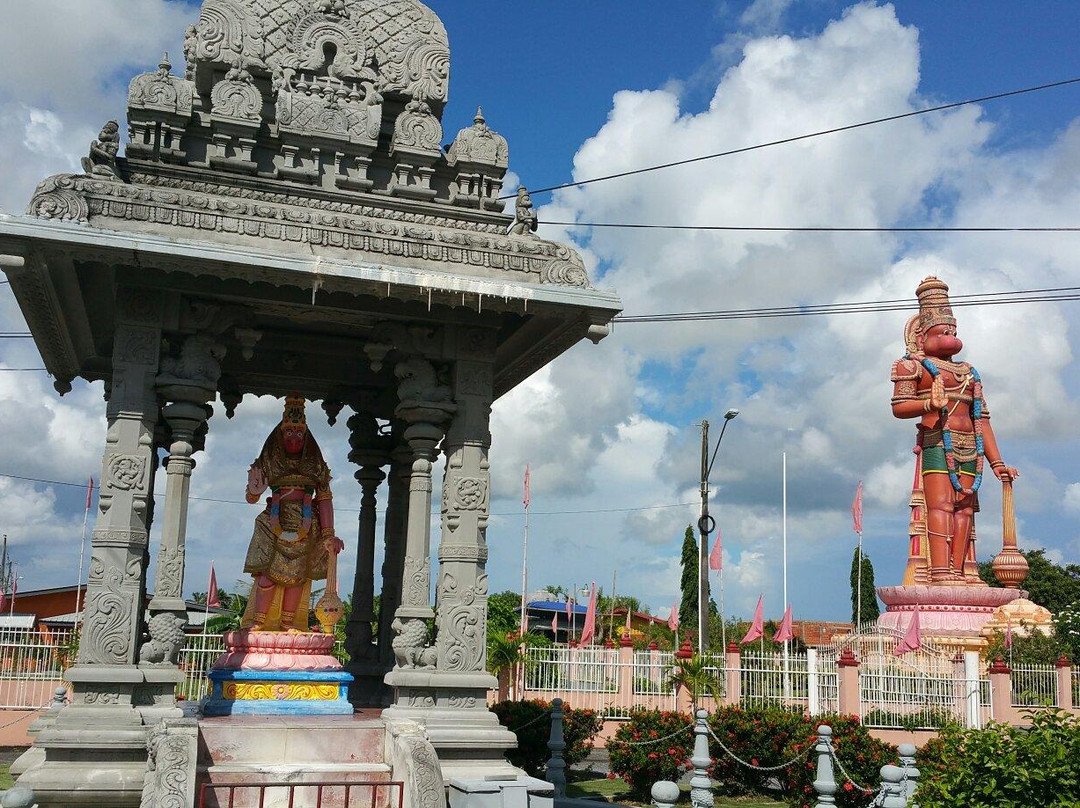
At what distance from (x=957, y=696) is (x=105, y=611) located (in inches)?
837

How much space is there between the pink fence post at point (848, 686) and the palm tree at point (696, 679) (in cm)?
269

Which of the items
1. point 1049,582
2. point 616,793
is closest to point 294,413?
point 616,793

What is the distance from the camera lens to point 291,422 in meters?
11.6

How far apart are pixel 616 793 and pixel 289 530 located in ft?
27.2

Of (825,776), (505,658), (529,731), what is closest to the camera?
(825,776)

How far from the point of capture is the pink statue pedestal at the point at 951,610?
34750 mm

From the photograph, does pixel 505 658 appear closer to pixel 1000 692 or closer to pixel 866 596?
pixel 1000 692

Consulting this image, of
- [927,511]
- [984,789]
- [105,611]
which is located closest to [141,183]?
[105,611]

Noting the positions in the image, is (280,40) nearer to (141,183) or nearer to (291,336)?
(141,183)

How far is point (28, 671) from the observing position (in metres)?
22.2

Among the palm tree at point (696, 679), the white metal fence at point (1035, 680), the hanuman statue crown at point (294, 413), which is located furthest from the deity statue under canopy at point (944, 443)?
the hanuman statue crown at point (294, 413)

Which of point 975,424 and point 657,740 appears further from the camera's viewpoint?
point 975,424

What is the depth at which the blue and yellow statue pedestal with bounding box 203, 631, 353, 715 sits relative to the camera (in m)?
9.71

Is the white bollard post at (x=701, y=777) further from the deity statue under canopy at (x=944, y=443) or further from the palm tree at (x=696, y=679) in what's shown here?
the deity statue under canopy at (x=944, y=443)
